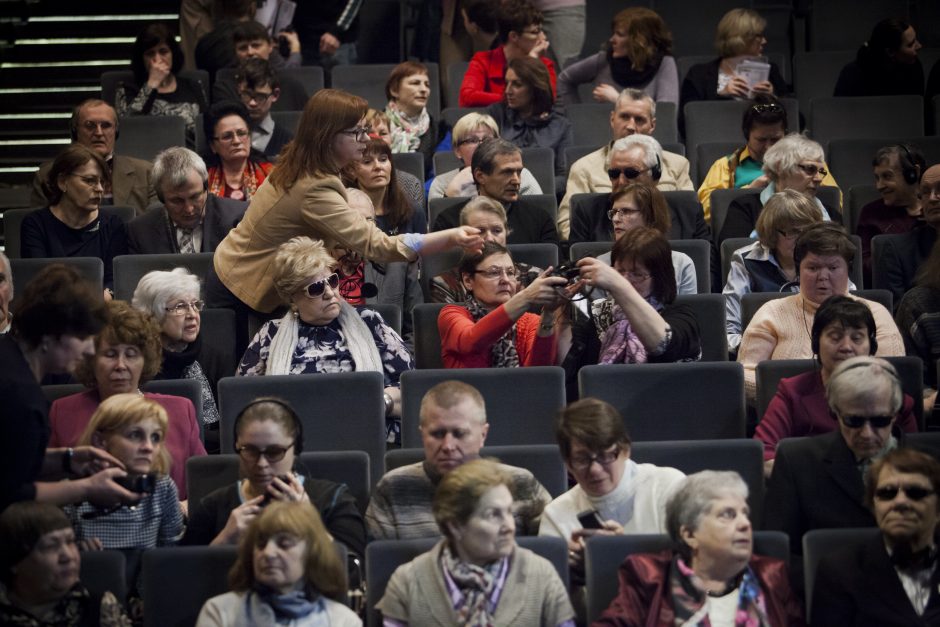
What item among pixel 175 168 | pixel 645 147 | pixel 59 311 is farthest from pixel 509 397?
pixel 175 168

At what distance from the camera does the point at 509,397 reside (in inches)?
158

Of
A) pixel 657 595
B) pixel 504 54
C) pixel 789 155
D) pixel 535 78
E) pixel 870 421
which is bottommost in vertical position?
pixel 657 595

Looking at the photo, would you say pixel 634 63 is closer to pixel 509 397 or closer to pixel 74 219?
pixel 74 219

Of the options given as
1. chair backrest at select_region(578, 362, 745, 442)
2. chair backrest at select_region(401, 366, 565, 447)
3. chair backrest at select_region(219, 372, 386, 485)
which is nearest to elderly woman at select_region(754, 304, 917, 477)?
chair backrest at select_region(578, 362, 745, 442)

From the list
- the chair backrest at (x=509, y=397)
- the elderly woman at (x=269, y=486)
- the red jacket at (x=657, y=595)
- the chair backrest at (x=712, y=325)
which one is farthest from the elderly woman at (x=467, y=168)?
the red jacket at (x=657, y=595)

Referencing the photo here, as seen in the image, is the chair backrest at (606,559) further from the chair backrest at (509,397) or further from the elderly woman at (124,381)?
the elderly woman at (124,381)

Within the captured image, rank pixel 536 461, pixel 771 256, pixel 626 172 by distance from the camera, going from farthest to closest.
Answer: pixel 626 172 → pixel 771 256 → pixel 536 461

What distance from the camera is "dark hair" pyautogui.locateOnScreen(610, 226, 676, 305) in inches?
162

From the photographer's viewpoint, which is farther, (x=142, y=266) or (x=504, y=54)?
(x=504, y=54)

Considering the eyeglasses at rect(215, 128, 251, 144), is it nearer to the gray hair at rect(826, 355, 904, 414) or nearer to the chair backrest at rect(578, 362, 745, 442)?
the chair backrest at rect(578, 362, 745, 442)

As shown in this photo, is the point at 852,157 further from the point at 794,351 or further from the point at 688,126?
the point at 794,351

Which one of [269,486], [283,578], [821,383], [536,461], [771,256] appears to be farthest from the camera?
[771,256]

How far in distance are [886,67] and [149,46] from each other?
3.21 metres

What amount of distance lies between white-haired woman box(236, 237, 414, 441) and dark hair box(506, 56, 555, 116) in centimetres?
226
